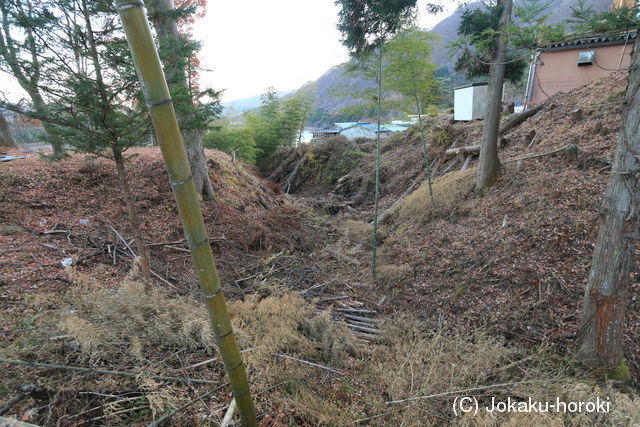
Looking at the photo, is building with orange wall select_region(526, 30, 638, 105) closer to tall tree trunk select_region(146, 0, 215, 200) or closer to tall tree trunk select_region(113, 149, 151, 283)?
tall tree trunk select_region(146, 0, 215, 200)

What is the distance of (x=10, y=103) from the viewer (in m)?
2.61

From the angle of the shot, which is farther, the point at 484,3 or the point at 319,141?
the point at 319,141

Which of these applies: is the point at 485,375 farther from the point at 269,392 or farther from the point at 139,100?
the point at 139,100

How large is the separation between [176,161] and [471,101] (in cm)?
1405

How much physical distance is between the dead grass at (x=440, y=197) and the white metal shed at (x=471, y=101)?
18.8 ft

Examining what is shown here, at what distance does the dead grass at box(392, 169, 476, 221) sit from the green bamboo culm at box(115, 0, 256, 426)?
6.81 m

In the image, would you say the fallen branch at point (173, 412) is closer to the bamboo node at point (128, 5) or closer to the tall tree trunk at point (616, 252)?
the bamboo node at point (128, 5)

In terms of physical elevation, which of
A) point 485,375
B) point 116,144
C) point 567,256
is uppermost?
point 116,144

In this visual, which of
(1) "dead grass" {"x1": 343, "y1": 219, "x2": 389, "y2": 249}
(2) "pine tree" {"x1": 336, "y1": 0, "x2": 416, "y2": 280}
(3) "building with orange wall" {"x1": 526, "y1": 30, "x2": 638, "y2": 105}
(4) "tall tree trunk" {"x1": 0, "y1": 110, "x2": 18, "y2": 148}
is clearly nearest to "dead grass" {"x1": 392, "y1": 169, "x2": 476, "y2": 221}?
(1) "dead grass" {"x1": 343, "y1": 219, "x2": 389, "y2": 249}

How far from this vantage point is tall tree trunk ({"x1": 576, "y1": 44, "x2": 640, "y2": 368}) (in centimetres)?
224

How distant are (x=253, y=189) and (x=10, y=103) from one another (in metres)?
7.58

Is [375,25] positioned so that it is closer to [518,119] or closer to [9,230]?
[518,119]

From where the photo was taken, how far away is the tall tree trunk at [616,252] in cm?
224

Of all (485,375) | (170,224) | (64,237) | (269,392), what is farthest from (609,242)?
(64,237)
